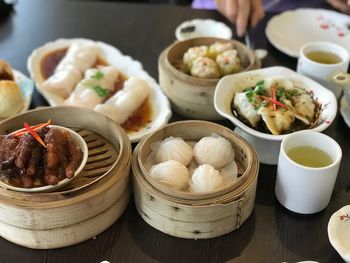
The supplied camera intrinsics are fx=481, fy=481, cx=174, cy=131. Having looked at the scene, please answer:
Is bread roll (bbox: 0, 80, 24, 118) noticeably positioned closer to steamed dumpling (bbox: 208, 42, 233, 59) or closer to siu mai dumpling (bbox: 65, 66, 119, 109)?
siu mai dumpling (bbox: 65, 66, 119, 109)

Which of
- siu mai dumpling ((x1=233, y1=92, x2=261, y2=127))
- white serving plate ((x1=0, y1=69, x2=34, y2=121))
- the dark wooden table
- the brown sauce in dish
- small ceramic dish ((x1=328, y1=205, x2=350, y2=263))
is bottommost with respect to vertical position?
the dark wooden table

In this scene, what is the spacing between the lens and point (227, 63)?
1.71 meters

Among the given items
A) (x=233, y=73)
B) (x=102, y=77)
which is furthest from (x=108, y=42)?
(x=233, y=73)

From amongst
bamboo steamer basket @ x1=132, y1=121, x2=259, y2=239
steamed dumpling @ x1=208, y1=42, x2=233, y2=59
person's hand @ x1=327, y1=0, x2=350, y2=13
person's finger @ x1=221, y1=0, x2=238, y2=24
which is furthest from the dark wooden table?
person's hand @ x1=327, y1=0, x2=350, y2=13

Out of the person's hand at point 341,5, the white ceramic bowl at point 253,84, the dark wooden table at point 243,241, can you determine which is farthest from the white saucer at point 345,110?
the person's hand at point 341,5

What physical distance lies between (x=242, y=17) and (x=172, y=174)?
1.03 m

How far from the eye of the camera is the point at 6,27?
2.19 metres

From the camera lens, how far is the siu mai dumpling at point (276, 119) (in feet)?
4.67

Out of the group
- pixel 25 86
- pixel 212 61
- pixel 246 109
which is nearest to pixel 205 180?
pixel 246 109

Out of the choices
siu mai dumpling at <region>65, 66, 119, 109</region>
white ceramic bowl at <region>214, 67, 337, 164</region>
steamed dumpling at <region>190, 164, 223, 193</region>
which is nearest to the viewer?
steamed dumpling at <region>190, 164, 223, 193</region>

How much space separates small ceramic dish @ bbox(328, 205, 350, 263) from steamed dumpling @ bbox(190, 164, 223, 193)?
299 mm

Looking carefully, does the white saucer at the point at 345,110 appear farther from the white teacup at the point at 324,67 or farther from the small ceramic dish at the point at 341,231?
the small ceramic dish at the point at 341,231

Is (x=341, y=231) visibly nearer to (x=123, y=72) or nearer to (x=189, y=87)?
(x=189, y=87)

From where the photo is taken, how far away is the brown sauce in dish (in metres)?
1.67
